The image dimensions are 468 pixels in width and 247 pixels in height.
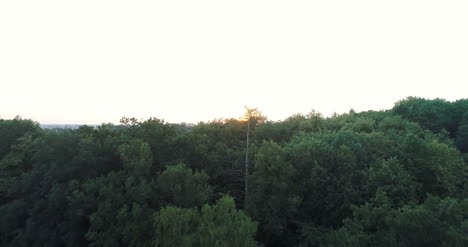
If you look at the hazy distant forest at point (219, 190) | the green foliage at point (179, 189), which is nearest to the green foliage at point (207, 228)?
the hazy distant forest at point (219, 190)

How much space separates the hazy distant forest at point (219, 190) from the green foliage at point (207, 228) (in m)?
0.05

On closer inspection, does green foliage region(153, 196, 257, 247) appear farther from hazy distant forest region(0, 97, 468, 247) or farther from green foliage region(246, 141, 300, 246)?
green foliage region(246, 141, 300, 246)

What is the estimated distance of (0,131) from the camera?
25.6 metres

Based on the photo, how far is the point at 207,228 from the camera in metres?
12.7

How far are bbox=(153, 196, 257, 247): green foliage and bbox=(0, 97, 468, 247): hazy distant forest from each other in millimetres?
47

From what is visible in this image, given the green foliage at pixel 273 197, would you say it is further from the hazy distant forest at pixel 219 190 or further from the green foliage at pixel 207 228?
the green foliage at pixel 207 228

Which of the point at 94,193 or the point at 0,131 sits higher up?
the point at 0,131

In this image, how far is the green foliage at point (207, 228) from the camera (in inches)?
484

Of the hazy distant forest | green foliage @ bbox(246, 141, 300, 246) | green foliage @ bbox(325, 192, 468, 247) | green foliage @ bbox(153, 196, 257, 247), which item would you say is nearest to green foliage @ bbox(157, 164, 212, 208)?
the hazy distant forest

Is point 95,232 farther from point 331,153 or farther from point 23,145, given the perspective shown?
point 331,153

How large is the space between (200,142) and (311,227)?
11.1 m

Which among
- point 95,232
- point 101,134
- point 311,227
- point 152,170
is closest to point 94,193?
point 95,232

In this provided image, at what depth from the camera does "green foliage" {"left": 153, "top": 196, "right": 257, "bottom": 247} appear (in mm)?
12305

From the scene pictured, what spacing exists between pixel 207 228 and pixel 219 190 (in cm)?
1127
